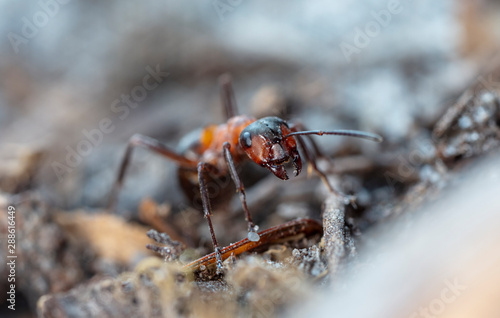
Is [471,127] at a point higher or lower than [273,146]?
lower

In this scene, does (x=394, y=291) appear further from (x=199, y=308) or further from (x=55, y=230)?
(x=55, y=230)
